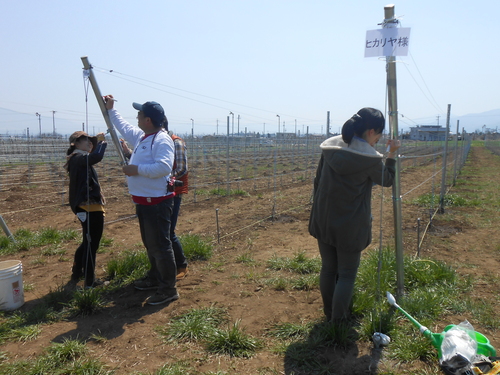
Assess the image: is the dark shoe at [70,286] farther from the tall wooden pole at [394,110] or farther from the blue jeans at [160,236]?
the tall wooden pole at [394,110]

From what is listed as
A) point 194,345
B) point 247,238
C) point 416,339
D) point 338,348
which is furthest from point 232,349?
point 247,238

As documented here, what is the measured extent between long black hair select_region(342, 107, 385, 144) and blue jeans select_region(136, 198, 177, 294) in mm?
1596

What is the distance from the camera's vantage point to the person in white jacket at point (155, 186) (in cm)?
302

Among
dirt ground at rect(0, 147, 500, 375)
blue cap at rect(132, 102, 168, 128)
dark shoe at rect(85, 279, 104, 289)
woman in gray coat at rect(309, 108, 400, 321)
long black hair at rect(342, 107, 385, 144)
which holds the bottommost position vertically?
dirt ground at rect(0, 147, 500, 375)

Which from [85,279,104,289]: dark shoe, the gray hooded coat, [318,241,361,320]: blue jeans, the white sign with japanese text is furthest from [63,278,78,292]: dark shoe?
the white sign with japanese text

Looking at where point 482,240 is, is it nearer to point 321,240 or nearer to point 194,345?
point 321,240

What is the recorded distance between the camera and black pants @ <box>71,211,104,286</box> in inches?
140

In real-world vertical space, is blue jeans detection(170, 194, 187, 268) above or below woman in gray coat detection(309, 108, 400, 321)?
below

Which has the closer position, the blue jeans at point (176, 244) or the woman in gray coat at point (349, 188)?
the woman in gray coat at point (349, 188)

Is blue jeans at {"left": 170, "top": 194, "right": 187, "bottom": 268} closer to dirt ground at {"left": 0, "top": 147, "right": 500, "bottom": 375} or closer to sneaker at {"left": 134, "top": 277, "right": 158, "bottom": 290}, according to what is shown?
dirt ground at {"left": 0, "top": 147, "right": 500, "bottom": 375}

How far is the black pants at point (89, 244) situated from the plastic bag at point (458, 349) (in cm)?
295

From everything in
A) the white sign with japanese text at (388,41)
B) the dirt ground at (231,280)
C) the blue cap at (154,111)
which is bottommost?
the dirt ground at (231,280)

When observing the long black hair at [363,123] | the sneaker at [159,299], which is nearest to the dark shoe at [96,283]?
the sneaker at [159,299]

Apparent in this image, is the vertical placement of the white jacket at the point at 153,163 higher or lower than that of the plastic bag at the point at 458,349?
higher
